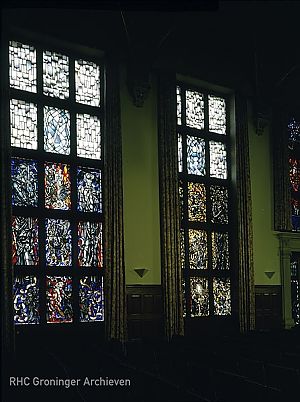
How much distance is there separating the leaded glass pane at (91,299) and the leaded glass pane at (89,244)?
35cm

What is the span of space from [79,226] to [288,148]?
23.0ft

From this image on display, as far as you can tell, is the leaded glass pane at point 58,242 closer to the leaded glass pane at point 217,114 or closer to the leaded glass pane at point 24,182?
the leaded glass pane at point 24,182

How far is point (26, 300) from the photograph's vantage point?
1129 centimetres

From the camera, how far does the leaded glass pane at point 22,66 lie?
460 inches

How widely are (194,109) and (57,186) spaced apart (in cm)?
450

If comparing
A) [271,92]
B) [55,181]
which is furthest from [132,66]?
[271,92]

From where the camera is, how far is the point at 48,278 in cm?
1171

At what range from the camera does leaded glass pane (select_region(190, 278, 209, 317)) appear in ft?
45.6

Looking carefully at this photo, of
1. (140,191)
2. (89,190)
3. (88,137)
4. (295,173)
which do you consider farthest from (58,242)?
(295,173)

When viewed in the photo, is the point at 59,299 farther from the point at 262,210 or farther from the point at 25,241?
the point at 262,210

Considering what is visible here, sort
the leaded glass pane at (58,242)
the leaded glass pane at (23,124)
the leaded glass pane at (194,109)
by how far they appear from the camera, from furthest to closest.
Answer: the leaded glass pane at (194,109) → the leaded glass pane at (58,242) → the leaded glass pane at (23,124)

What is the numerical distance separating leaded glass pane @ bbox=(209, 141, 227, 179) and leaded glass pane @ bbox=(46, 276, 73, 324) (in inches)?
198

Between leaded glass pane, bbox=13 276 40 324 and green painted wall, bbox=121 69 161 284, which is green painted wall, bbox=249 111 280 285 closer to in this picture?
green painted wall, bbox=121 69 161 284

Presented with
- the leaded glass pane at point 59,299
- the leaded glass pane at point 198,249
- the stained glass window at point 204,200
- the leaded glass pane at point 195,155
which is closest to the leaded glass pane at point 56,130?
the leaded glass pane at point 59,299
